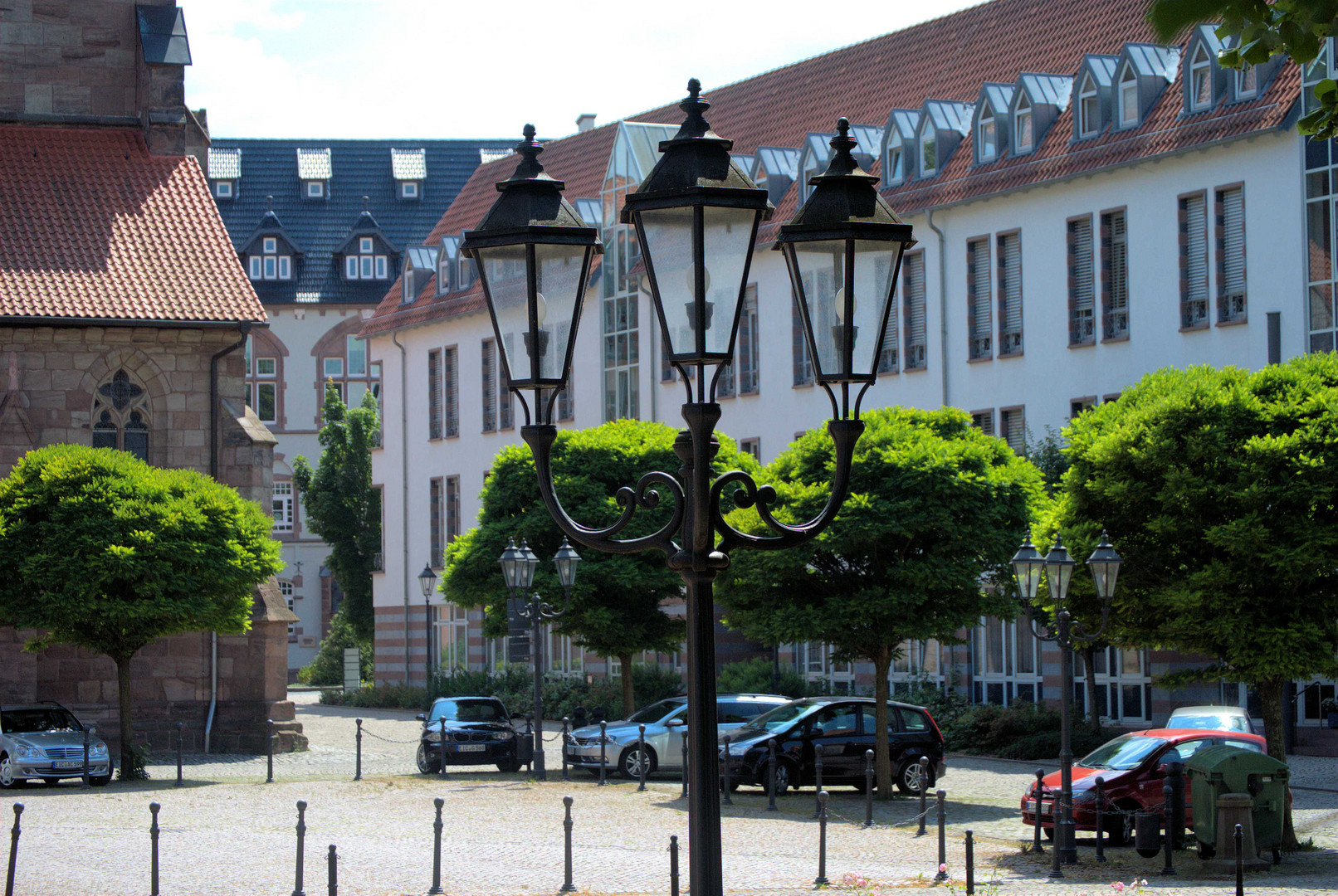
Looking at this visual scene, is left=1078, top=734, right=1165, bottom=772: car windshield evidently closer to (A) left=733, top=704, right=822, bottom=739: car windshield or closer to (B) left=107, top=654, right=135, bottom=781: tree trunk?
(A) left=733, top=704, right=822, bottom=739: car windshield

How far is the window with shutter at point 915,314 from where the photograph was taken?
39894mm

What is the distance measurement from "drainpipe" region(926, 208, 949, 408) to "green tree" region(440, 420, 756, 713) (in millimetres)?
6544

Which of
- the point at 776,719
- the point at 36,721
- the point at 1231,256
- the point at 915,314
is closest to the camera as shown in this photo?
the point at 776,719

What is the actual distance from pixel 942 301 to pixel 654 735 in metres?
15.5

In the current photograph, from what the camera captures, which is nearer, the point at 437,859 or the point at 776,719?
the point at 437,859

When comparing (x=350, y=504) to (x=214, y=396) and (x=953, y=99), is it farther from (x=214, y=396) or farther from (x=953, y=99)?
(x=953, y=99)

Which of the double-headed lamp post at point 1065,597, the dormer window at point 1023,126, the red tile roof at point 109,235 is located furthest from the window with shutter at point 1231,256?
the red tile roof at point 109,235

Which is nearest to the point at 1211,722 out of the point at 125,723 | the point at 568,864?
the point at 568,864

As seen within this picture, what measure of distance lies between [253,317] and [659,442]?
27.6 ft

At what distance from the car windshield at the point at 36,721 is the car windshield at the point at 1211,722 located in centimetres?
1680

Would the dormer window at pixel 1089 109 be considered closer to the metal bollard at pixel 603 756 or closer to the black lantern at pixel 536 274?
the metal bollard at pixel 603 756

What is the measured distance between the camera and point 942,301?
128 feet

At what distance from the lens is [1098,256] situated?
1400 inches

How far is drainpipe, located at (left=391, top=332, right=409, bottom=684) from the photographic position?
5681 cm
